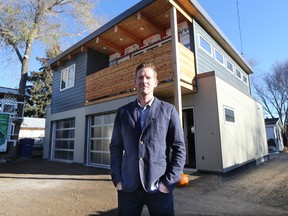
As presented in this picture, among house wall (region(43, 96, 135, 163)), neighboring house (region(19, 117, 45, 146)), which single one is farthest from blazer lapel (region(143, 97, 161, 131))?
neighboring house (region(19, 117, 45, 146))

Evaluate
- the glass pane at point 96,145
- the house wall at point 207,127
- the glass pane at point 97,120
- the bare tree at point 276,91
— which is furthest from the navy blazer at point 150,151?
the bare tree at point 276,91

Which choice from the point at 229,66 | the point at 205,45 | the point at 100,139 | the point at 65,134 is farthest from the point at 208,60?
the point at 65,134

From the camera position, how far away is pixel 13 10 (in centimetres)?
1262

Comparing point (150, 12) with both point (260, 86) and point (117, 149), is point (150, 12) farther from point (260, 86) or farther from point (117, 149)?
point (260, 86)

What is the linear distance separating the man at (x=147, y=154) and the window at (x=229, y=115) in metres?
6.44

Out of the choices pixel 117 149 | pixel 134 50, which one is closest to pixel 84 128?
pixel 134 50

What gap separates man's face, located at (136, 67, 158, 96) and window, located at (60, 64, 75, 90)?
35.0 feet

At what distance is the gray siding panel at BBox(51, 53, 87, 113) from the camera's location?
35.9ft

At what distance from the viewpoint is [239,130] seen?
876 cm

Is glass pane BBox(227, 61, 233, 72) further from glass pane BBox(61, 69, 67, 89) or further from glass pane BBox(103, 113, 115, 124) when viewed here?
glass pane BBox(61, 69, 67, 89)

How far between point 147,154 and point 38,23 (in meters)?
15.4

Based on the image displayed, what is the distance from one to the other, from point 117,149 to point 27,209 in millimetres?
3119

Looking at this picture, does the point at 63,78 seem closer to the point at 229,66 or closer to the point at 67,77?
the point at 67,77

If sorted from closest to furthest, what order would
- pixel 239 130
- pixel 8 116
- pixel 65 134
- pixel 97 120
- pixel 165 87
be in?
pixel 165 87
pixel 239 130
pixel 97 120
pixel 8 116
pixel 65 134
